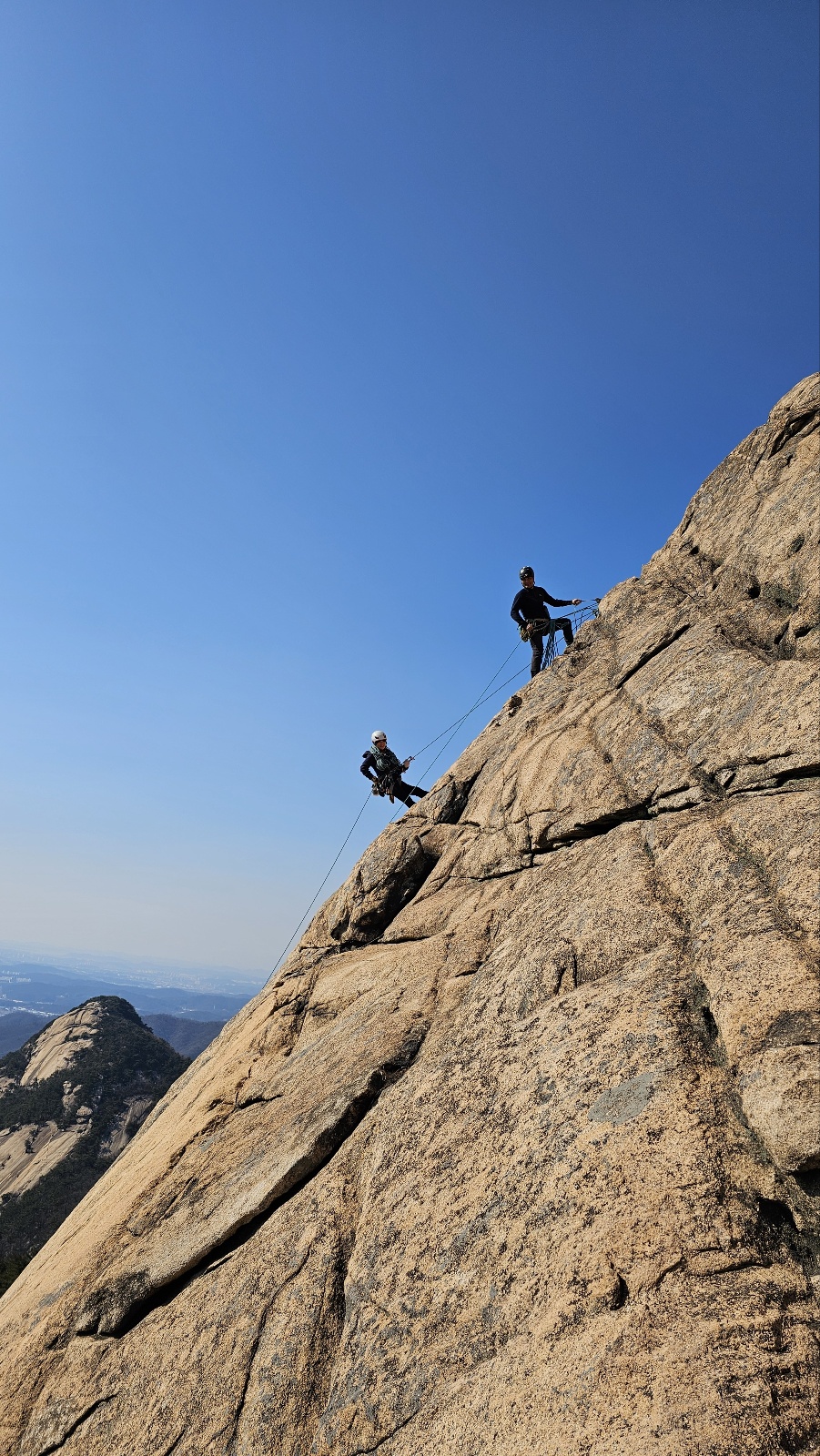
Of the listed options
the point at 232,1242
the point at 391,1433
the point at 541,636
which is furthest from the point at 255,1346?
the point at 541,636

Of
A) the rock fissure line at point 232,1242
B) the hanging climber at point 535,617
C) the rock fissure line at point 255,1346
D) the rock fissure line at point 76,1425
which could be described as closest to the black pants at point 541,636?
the hanging climber at point 535,617

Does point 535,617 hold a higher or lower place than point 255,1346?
higher

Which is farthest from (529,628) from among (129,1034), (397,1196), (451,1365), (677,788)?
(129,1034)

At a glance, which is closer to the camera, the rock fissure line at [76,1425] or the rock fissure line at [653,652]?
the rock fissure line at [76,1425]

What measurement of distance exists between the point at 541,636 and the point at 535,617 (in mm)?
589

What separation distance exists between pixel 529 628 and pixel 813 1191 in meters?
15.9

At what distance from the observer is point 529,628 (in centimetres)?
2044

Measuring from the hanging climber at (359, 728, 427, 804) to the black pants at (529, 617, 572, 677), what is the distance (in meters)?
4.89

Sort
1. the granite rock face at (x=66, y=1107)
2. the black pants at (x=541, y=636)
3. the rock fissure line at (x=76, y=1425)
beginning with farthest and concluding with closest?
the granite rock face at (x=66, y=1107), the black pants at (x=541, y=636), the rock fissure line at (x=76, y=1425)

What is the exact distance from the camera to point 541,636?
2062 centimetres

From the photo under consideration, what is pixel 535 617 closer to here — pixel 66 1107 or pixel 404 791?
pixel 404 791

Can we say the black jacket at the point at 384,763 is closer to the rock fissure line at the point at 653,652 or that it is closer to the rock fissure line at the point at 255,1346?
the rock fissure line at the point at 653,652

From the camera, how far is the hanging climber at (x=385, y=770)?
862 inches

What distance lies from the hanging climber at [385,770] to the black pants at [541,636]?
4.89 meters
